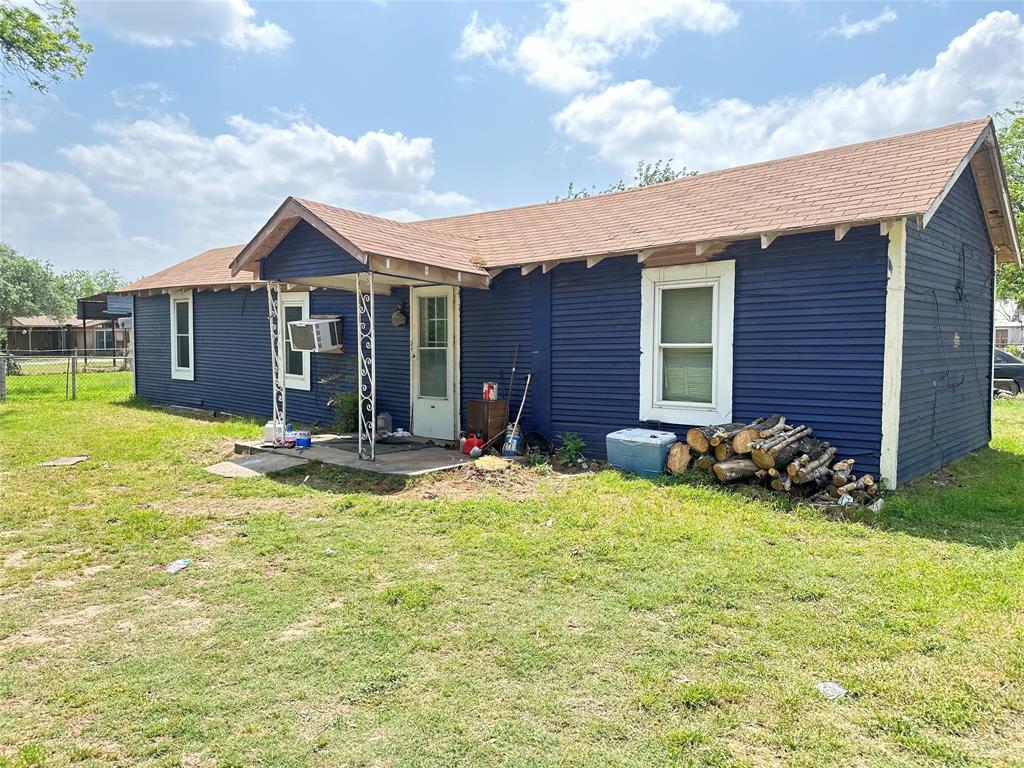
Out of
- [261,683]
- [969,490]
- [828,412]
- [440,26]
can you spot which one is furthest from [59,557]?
[440,26]

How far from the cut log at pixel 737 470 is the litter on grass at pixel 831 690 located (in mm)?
3494

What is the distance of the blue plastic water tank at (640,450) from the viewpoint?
6.73 metres

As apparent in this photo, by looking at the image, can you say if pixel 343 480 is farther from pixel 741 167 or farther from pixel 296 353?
pixel 741 167

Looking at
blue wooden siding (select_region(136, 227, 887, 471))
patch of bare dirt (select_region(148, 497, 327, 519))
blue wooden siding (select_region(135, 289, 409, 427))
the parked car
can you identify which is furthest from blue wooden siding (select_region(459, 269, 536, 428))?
the parked car

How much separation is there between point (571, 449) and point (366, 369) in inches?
119

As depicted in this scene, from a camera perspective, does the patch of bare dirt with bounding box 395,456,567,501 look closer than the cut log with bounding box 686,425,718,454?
Yes

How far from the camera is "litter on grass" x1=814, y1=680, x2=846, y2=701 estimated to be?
102 inches

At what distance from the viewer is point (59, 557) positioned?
14.4ft

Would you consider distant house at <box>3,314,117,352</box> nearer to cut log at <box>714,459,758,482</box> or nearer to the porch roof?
the porch roof

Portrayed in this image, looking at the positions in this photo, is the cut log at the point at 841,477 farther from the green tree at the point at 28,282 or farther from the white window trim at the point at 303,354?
the green tree at the point at 28,282

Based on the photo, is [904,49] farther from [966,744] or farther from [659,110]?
[966,744]

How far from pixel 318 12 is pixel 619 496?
8995 mm

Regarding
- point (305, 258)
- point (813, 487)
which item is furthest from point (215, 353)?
point (813, 487)

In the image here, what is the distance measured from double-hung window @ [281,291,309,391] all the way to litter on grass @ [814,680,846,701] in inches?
404
